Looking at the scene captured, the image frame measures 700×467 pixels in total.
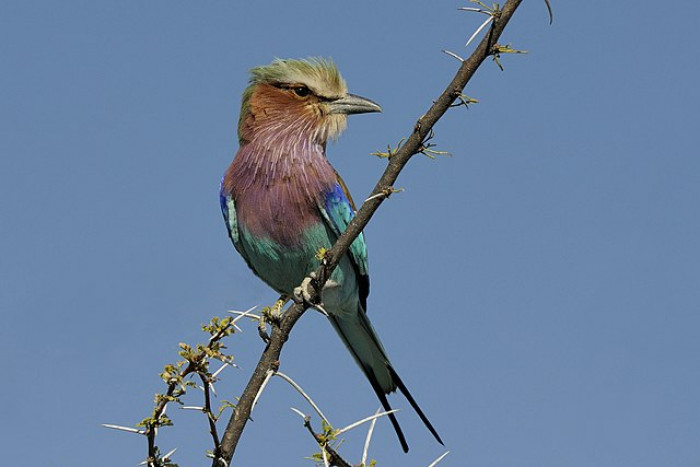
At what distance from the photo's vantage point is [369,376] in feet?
20.8

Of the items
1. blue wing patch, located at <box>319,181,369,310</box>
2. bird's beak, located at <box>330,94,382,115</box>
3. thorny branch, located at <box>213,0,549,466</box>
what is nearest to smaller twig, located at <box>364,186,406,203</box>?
thorny branch, located at <box>213,0,549,466</box>

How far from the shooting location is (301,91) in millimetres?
6527

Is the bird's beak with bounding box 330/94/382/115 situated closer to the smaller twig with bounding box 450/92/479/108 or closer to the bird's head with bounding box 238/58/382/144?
the bird's head with bounding box 238/58/382/144

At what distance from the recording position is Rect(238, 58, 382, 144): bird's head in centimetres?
636

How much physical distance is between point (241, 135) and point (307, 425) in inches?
137

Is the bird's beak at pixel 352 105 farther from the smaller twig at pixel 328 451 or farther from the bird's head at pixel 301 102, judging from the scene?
the smaller twig at pixel 328 451

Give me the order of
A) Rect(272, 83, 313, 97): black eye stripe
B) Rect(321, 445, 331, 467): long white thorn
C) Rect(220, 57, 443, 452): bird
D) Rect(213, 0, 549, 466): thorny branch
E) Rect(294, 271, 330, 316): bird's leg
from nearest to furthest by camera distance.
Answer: Rect(321, 445, 331, 467): long white thorn
Rect(213, 0, 549, 466): thorny branch
Rect(294, 271, 330, 316): bird's leg
Rect(220, 57, 443, 452): bird
Rect(272, 83, 313, 97): black eye stripe

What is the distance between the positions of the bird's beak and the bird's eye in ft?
0.66

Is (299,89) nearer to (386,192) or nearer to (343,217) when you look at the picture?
(343,217)

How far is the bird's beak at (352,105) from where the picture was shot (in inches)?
249

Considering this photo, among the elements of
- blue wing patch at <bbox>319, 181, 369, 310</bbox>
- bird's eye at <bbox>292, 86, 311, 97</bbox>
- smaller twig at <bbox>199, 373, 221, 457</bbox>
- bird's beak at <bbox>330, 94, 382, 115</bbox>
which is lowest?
smaller twig at <bbox>199, 373, 221, 457</bbox>

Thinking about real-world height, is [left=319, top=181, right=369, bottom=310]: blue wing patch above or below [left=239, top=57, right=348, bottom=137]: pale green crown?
below

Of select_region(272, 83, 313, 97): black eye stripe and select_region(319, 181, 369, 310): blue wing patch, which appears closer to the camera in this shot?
select_region(319, 181, 369, 310): blue wing patch

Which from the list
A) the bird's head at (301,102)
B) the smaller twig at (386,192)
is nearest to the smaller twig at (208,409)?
the smaller twig at (386,192)
